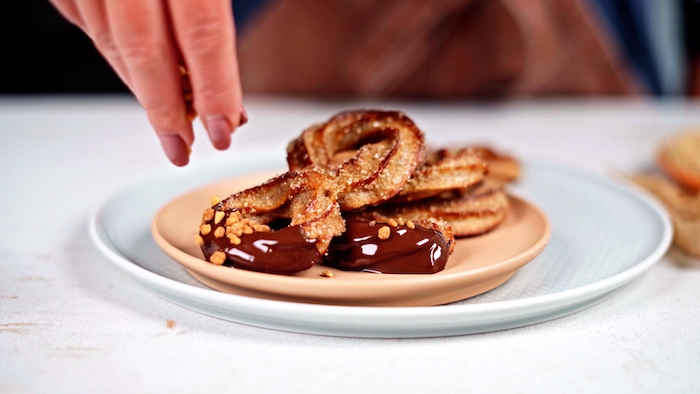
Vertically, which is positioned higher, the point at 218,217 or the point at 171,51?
the point at 171,51

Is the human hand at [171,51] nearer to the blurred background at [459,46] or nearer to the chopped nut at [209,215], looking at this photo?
the chopped nut at [209,215]

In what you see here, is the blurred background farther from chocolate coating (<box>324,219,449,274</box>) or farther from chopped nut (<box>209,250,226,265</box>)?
chopped nut (<box>209,250,226,265</box>)

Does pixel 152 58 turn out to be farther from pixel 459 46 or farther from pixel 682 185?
pixel 459 46

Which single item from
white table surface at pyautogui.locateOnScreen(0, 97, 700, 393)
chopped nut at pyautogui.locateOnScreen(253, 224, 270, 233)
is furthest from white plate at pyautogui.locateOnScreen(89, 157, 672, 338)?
chopped nut at pyautogui.locateOnScreen(253, 224, 270, 233)

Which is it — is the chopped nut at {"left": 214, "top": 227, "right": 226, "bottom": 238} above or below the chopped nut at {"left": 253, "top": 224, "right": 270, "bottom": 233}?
below

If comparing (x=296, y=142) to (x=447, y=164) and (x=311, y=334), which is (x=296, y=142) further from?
(x=311, y=334)

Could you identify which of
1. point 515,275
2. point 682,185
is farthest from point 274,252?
point 682,185
